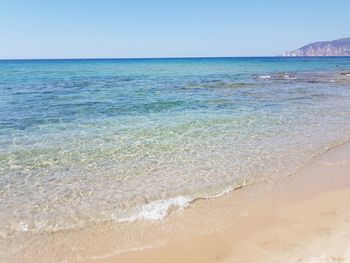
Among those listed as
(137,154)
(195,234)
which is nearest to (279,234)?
(195,234)

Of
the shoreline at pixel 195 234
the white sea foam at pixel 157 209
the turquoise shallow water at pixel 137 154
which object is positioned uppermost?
the turquoise shallow water at pixel 137 154

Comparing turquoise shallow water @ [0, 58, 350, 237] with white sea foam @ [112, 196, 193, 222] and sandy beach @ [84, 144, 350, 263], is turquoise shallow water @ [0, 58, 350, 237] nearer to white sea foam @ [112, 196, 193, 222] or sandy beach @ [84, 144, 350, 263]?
white sea foam @ [112, 196, 193, 222]

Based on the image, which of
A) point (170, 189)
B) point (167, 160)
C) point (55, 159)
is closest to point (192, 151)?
point (167, 160)

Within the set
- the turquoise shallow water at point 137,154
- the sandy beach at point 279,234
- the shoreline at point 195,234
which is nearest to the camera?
the sandy beach at point 279,234

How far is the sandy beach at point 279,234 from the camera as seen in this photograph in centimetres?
519

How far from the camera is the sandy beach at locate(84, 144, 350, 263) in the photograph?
5191 millimetres

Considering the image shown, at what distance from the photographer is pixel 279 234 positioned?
5.81 metres

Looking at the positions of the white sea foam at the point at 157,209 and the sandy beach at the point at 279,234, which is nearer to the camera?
the sandy beach at the point at 279,234

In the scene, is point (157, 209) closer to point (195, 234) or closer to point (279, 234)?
point (195, 234)

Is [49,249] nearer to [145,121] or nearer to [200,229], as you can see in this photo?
[200,229]

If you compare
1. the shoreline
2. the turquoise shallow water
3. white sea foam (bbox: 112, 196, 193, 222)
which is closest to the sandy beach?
the shoreline

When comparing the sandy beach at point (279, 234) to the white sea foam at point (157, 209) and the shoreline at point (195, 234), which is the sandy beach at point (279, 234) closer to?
the shoreline at point (195, 234)

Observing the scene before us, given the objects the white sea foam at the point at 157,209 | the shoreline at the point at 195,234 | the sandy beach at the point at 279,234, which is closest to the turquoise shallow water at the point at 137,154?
the white sea foam at the point at 157,209

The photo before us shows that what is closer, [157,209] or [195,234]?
[195,234]
